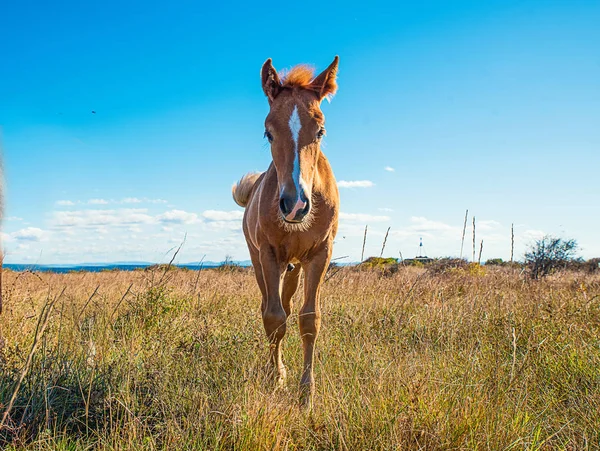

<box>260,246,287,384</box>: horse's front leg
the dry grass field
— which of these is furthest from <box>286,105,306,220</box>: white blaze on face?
the dry grass field

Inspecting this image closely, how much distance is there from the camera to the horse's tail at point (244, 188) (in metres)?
7.31

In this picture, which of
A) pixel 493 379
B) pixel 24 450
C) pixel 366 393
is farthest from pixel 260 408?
pixel 493 379

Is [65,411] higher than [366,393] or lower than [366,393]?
lower

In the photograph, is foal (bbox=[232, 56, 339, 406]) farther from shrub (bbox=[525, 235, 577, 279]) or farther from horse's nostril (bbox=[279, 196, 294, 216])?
shrub (bbox=[525, 235, 577, 279])

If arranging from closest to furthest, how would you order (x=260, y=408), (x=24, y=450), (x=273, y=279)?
(x=24, y=450), (x=260, y=408), (x=273, y=279)

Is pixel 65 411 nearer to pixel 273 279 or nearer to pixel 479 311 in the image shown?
pixel 273 279

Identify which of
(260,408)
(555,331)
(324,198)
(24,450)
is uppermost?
(324,198)

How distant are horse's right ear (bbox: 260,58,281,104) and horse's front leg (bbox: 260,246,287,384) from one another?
152 cm

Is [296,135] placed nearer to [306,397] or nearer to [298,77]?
[298,77]

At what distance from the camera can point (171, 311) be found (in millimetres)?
6359

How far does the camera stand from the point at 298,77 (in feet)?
14.7

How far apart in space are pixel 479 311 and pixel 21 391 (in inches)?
190

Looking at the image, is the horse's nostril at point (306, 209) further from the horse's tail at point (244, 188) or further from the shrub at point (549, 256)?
the shrub at point (549, 256)

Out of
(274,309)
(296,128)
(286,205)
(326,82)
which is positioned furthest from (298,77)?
(274,309)
